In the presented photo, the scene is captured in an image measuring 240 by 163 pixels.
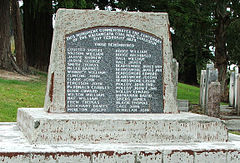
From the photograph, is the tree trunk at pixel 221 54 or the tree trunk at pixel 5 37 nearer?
the tree trunk at pixel 5 37

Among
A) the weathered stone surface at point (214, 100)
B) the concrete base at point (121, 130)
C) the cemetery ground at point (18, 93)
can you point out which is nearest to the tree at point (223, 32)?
the cemetery ground at point (18, 93)

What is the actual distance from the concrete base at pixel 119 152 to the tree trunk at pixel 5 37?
41.8 feet

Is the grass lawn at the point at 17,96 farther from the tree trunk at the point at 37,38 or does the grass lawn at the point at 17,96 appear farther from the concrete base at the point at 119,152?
the concrete base at the point at 119,152

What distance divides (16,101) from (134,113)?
6.92 m

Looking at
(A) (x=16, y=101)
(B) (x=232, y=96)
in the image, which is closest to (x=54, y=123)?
(A) (x=16, y=101)

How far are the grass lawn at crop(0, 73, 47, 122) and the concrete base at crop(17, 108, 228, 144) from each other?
5.29 metres

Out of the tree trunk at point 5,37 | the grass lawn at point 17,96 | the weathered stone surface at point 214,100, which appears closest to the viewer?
the grass lawn at point 17,96

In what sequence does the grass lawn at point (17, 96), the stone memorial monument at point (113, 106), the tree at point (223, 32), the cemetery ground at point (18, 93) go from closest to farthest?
the stone memorial monument at point (113, 106) < the grass lawn at point (17, 96) < the cemetery ground at point (18, 93) < the tree at point (223, 32)

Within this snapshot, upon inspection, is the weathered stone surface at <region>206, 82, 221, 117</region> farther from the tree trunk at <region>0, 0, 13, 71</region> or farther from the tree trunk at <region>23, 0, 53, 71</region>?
the tree trunk at <region>23, 0, 53, 71</region>

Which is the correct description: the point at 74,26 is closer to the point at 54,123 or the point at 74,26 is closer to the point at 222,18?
the point at 54,123

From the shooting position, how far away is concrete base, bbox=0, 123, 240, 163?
4.32 m

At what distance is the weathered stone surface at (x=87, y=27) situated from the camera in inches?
226

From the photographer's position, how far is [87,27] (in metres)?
6.03

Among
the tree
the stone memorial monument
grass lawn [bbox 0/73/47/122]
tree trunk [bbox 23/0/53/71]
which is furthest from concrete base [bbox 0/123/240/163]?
the tree
